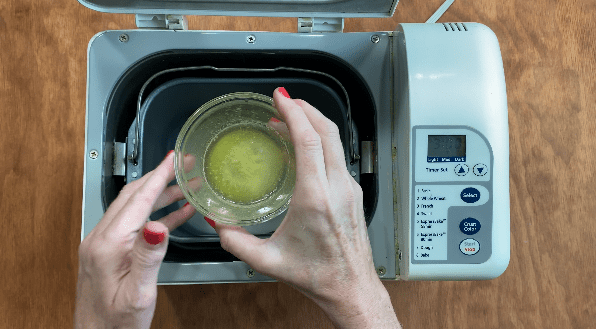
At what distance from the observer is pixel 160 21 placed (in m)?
0.56

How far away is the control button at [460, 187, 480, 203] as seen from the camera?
0.48 metres

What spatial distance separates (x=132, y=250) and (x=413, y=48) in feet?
1.32

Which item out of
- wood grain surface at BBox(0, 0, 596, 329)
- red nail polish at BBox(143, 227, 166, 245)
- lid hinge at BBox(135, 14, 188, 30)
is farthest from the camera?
wood grain surface at BBox(0, 0, 596, 329)

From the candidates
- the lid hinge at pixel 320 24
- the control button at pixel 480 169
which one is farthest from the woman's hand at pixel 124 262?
the control button at pixel 480 169

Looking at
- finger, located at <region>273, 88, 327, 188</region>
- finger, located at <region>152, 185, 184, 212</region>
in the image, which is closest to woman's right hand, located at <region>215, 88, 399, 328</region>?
finger, located at <region>273, 88, 327, 188</region>

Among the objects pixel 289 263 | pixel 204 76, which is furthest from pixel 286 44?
pixel 289 263

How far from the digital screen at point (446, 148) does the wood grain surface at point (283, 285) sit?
26cm

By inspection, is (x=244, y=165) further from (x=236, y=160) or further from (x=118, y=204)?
(x=118, y=204)

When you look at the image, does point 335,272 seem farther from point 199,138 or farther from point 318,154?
point 199,138

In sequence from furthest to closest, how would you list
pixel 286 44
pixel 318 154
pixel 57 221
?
1. pixel 57 221
2. pixel 286 44
3. pixel 318 154

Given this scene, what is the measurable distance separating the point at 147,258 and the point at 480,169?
1.30 ft

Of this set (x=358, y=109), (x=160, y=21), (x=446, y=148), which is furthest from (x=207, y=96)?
(x=446, y=148)

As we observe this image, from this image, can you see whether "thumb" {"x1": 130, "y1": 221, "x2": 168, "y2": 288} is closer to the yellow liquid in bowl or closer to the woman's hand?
the woman's hand

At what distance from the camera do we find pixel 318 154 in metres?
0.45
